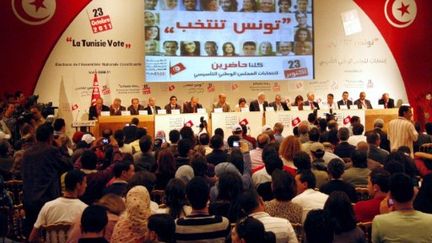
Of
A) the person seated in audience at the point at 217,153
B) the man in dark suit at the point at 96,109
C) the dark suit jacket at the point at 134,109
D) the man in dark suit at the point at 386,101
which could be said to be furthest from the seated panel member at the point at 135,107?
the person seated in audience at the point at 217,153

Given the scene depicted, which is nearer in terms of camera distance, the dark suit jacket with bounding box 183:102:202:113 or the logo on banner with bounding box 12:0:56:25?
the logo on banner with bounding box 12:0:56:25

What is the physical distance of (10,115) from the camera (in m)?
9.66

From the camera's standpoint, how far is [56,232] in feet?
13.0

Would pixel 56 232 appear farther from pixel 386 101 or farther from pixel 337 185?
pixel 386 101

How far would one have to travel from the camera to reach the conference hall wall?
1229 cm

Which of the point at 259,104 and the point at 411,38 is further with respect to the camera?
the point at 411,38

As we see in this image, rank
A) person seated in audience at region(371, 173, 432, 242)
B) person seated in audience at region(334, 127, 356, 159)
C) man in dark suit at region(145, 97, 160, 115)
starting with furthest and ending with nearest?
man in dark suit at region(145, 97, 160, 115) → person seated in audience at region(334, 127, 356, 159) → person seated in audience at region(371, 173, 432, 242)

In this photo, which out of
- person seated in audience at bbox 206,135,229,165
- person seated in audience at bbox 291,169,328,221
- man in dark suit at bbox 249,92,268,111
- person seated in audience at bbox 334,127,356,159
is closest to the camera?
person seated in audience at bbox 291,169,328,221

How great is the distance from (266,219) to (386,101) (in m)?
11.0

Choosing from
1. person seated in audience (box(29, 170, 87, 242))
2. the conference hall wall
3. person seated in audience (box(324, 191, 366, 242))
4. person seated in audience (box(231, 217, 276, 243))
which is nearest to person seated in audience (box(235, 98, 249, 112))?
the conference hall wall

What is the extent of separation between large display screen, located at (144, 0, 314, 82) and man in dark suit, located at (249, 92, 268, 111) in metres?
0.84

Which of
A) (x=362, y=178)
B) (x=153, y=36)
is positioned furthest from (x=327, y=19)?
(x=362, y=178)

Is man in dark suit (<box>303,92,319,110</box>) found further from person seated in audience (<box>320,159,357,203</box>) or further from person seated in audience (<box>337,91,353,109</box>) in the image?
person seated in audience (<box>320,159,357,203</box>)

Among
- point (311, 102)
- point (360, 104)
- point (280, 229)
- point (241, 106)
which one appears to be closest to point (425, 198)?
point (280, 229)
